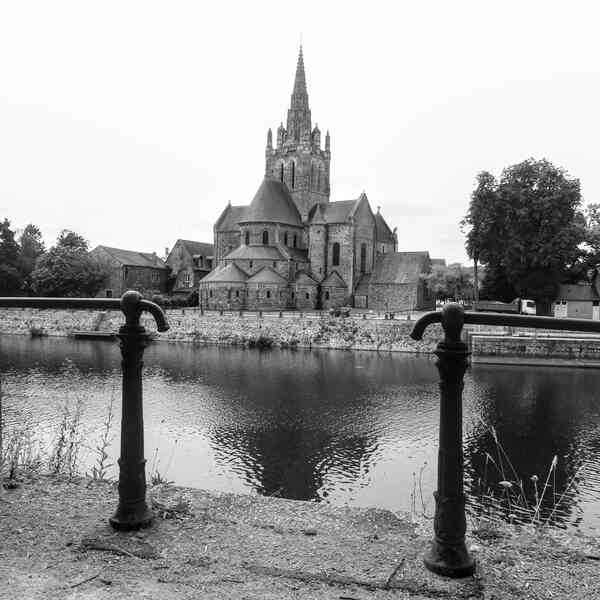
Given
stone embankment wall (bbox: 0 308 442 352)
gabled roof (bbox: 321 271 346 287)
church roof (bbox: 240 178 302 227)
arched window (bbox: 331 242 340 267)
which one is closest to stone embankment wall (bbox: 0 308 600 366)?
stone embankment wall (bbox: 0 308 442 352)

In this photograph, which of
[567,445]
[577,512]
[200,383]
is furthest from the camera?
[200,383]

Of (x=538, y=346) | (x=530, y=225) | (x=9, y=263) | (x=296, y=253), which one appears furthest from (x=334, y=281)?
(x=9, y=263)

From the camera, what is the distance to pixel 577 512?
1055cm

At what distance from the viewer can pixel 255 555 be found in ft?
9.94

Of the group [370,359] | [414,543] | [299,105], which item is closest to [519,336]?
[370,359]

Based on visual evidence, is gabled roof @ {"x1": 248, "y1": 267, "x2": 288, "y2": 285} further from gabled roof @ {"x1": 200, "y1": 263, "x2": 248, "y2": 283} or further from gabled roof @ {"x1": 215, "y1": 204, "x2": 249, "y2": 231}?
gabled roof @ {"x1": 215, "y1": 204, "x2": 249, "y2": 231}

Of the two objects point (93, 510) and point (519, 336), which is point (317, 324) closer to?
point (519, 336)

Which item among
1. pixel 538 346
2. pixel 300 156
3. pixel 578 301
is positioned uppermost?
pixel 300 156

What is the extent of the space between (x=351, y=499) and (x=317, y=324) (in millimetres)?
32210

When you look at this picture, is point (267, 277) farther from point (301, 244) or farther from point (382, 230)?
point (382, 230)

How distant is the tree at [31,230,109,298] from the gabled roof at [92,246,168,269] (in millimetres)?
5609

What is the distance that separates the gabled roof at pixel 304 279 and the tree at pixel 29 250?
1379 inches

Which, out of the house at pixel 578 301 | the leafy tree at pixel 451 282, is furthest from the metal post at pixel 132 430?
the leafy tree at pixel 451 282

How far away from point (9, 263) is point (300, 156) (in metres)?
37.7
